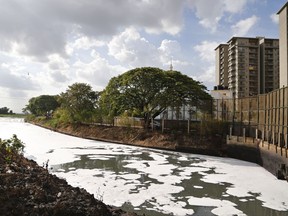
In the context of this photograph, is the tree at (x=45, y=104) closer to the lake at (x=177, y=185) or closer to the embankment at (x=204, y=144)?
the embankment at (x=204, y=144)

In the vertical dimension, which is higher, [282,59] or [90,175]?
[282,59]

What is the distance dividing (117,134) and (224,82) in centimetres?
5436

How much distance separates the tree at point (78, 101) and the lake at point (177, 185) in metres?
18.7

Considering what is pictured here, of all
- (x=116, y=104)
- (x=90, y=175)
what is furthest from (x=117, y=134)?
(x=90, y=175)

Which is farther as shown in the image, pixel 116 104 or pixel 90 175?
pixel 116 104

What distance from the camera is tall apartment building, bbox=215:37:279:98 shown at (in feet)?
218

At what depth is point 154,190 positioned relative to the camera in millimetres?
8734

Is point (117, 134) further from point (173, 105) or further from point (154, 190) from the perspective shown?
point (154, 190)

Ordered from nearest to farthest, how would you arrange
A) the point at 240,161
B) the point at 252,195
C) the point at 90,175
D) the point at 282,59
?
the point at 252,195 → the point at 90,175 → the point at 240,161 → the point at 282,59

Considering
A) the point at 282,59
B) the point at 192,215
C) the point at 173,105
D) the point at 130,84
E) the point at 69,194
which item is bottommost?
the point at 192,215

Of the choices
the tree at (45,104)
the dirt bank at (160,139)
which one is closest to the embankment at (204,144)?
the dirt bank at (160,139)

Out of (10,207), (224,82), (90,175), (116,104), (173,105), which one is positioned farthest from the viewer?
(224,82)

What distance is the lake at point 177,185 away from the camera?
722 centimetres

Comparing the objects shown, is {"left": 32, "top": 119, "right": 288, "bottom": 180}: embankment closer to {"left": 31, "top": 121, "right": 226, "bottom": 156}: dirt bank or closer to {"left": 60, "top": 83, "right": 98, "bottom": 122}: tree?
{"left": 31, "top": 121, "right": 226, "bottom": 156}: dirt bank
